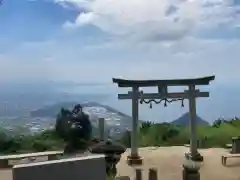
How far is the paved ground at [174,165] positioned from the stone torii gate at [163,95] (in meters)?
0.24

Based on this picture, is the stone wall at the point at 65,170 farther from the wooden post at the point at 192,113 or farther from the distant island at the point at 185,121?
the distant island at the point at 185,121

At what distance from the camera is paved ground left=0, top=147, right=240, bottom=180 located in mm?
5828

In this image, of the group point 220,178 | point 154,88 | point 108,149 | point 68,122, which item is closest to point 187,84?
point 154,88

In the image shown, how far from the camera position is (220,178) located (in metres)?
5.68

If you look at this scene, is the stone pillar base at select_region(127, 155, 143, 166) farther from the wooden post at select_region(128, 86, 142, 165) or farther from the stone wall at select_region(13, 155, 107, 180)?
the stone wall at select_region(13, 155, 107, 180)

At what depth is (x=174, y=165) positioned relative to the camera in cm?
643

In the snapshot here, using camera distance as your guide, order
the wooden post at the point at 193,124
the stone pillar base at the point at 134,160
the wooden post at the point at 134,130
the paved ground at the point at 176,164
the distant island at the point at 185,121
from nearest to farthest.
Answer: the paved ground at the point at 176,164, the stone pillar base at the point at 134,160, the wooden post at the point at 134,130, the wooden post at the point at 193,124, the distant island at the point at 185,121

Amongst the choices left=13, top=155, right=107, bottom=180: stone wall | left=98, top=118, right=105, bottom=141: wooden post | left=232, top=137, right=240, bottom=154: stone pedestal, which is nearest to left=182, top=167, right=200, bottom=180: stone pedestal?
left=13, top=155, right=107, bottom=180: stone wall

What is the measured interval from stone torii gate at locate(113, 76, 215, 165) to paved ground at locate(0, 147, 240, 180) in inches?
9.4

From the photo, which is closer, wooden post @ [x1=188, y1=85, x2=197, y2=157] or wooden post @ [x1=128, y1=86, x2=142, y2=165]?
wooden post @ [x1=128, y1=86, x2=142, y2=165]

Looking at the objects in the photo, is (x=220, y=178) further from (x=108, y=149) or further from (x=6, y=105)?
(x=6, y=105)

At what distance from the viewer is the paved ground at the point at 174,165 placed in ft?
19.1

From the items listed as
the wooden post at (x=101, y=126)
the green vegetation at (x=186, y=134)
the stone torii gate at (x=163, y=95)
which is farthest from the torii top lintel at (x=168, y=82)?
the green vegetation at (x=186, y=134)

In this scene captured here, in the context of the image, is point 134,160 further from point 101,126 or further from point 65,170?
point 65,170
